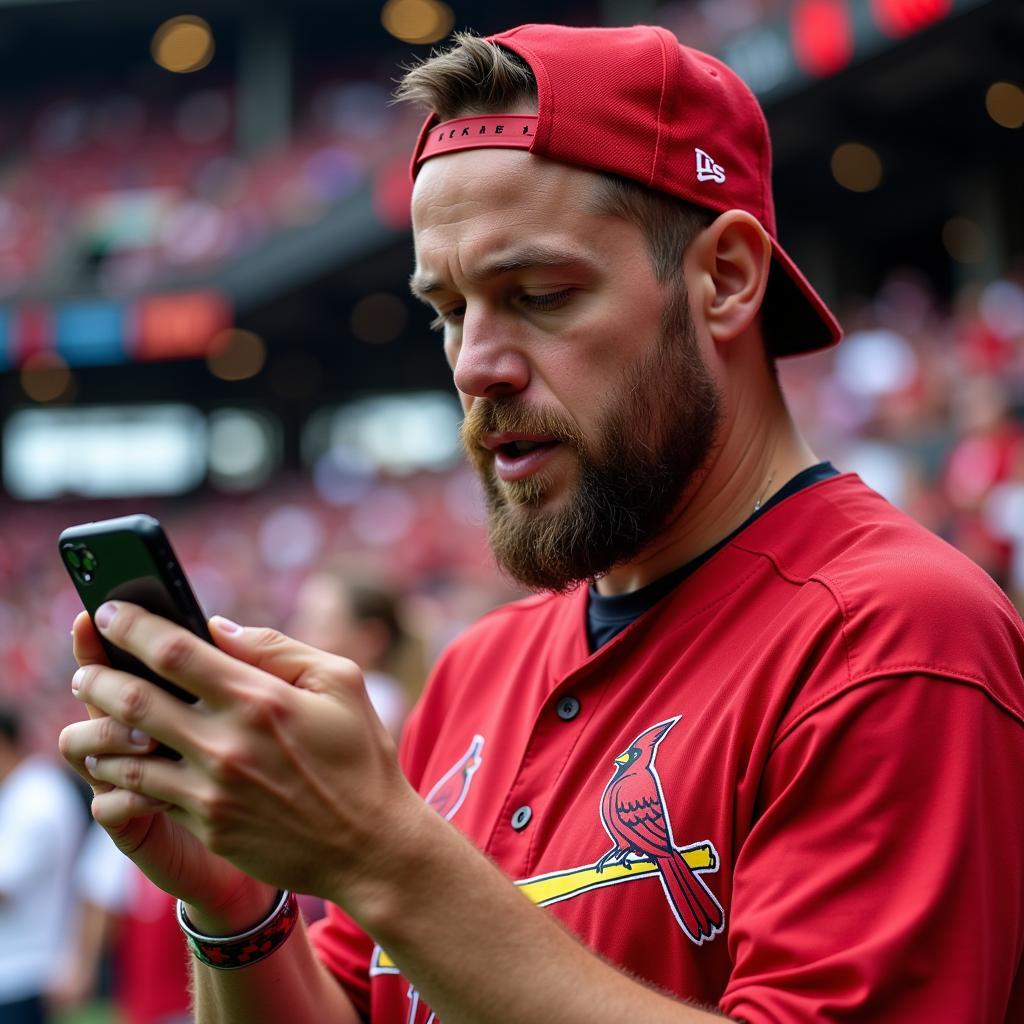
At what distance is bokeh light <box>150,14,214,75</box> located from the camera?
69.5ft

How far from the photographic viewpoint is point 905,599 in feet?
4.15

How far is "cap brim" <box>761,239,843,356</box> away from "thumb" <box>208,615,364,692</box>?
3.01ft


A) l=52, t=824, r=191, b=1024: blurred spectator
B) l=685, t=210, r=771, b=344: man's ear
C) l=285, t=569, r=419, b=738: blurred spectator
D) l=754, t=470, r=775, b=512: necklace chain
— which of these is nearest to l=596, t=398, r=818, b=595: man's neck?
l=754, t=470, r=775, b=512: necklace chain

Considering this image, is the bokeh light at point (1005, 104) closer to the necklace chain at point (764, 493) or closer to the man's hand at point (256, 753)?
the necklace chain at point (764, 493)

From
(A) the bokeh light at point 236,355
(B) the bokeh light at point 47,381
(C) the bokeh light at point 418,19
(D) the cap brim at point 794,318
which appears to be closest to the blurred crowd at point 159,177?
(C) the bokeh light at point 418,19

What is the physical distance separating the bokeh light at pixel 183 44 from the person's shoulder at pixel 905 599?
21.8 meters

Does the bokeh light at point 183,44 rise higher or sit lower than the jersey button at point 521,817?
lower

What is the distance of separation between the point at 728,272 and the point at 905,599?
549 mm

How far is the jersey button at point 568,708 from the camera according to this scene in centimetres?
157

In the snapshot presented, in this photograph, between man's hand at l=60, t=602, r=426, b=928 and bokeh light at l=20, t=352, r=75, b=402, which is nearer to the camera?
man's hand at l=60, t=602, r=426, b=928

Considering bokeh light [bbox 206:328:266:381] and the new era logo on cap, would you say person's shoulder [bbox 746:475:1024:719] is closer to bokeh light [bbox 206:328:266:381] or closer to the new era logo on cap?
the new era logo on cap

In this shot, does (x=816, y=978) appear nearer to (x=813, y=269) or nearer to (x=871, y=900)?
(x=871, y=900)

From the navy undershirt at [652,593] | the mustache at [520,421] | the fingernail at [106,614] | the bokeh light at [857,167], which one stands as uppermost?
the mustache at [520,421]

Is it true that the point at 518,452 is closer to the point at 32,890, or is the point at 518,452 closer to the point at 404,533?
the point at 32,890
